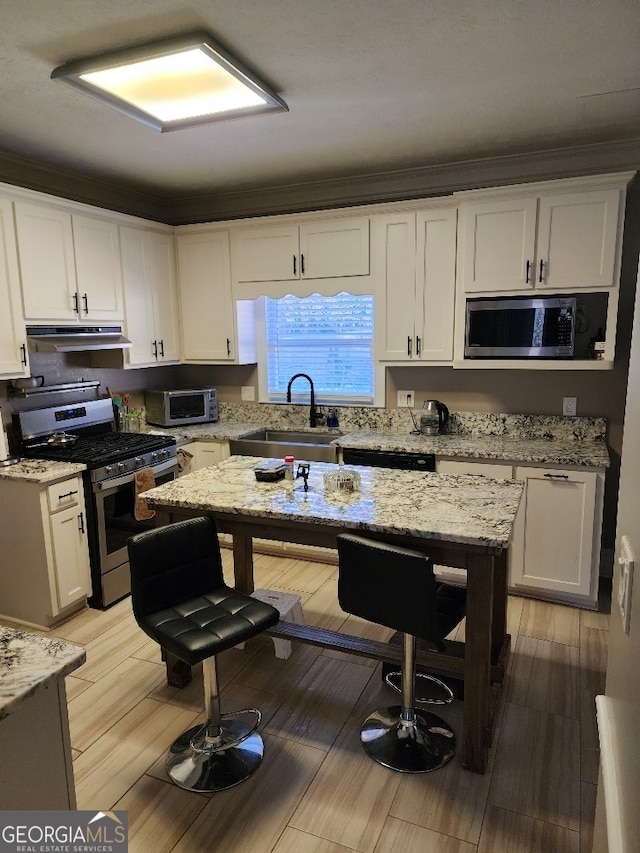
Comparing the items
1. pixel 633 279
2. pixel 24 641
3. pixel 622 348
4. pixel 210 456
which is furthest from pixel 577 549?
pixel 24 641

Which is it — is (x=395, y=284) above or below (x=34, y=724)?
above

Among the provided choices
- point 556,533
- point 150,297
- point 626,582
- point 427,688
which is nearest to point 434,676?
point 427,688

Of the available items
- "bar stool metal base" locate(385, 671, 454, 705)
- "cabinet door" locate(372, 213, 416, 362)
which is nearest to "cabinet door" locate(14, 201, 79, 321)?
"cabinet door" locate(372, 213, 416, 362)

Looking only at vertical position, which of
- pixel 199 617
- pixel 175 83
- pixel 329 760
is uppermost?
pixel 175 83

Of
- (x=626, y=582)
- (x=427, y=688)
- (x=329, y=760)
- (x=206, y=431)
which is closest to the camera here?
(x=626, y=582)

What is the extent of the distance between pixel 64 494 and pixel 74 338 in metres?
0.98

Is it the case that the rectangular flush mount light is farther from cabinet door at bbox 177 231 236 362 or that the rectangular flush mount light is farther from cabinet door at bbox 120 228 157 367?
cabinet door at bbox 177 231 236 362

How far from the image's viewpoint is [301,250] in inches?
156

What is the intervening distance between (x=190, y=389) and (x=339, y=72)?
279 cm

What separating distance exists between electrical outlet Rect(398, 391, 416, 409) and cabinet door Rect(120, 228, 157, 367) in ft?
6.31

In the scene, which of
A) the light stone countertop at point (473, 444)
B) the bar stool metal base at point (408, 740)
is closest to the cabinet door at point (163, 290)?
the light stone countertop at point (473, 444)

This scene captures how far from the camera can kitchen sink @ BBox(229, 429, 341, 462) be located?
389 centimetres

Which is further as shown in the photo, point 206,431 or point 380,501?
point 206,431

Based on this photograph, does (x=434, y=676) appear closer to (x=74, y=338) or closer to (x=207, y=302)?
(x=74, y=338)
